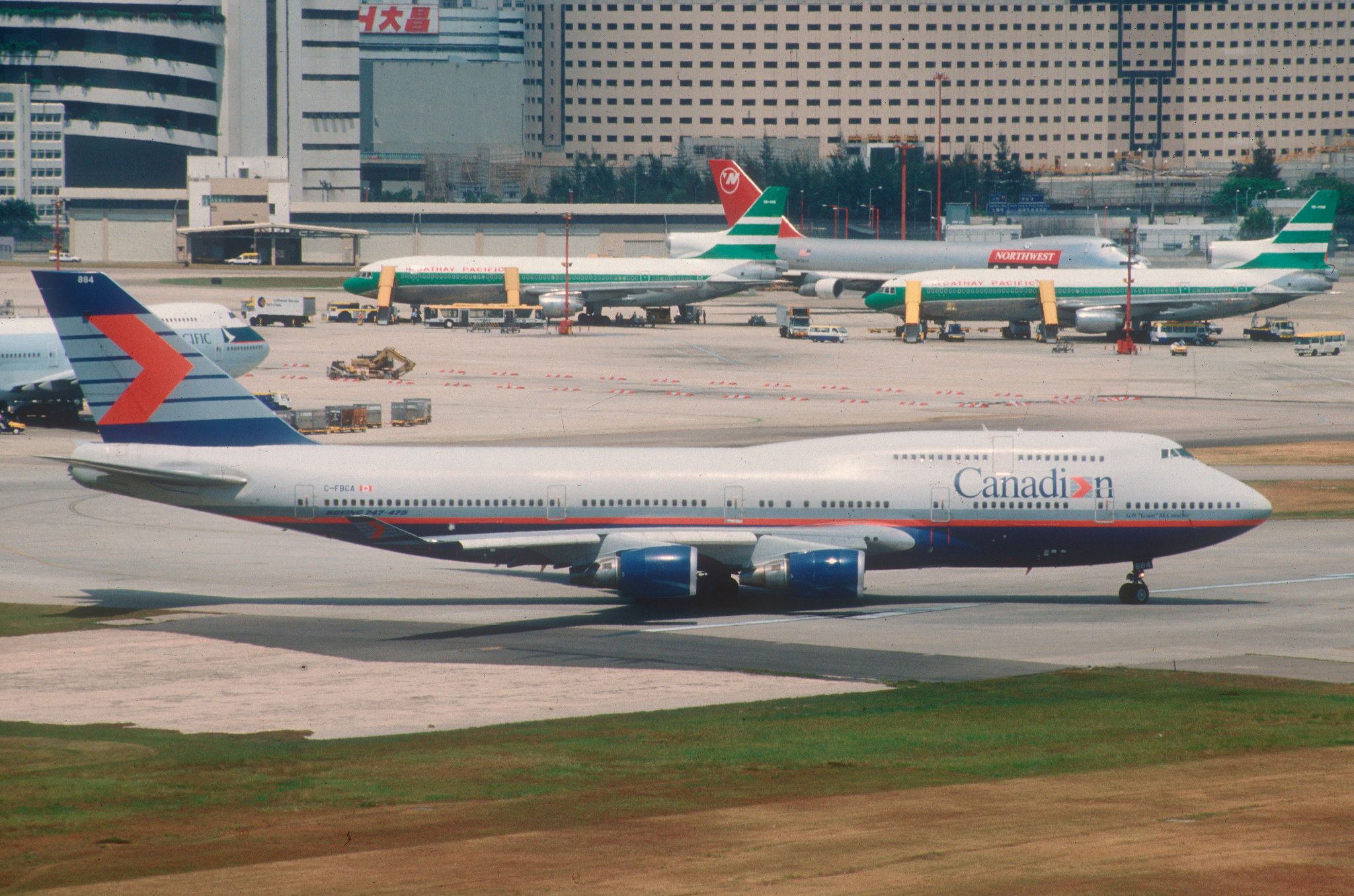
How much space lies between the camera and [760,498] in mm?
45312

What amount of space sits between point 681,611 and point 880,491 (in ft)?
21.7

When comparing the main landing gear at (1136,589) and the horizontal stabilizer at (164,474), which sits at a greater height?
the horizontal stabilizer at (164,474)

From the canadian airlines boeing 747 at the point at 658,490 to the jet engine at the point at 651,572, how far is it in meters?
0.95

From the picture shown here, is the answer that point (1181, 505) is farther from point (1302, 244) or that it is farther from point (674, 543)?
point (1302, 244)

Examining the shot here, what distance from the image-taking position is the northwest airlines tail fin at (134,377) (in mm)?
45719

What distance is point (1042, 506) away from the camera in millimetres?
45375

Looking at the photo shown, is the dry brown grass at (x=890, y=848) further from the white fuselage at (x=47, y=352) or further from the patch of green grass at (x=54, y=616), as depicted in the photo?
the white fuselage at (x=47, y=352)

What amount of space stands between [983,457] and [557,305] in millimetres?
105308

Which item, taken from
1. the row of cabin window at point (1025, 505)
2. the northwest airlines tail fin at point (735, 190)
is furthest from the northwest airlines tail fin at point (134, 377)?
the northwest airlines tail fin at point (735, 190)

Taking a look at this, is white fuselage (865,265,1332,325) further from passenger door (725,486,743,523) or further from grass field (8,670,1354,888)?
grass field (8,670,1354,888)

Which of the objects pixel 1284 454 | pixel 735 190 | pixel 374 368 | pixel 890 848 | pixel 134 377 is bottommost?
pixel 890 848

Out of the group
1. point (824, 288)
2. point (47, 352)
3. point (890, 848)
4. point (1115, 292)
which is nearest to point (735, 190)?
point (824, 288)

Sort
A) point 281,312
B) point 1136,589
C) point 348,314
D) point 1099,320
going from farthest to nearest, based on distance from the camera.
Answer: point 348,314
point 281,312
point 1099,320
point 1136,589

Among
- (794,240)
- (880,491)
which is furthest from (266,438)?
(794,240)
